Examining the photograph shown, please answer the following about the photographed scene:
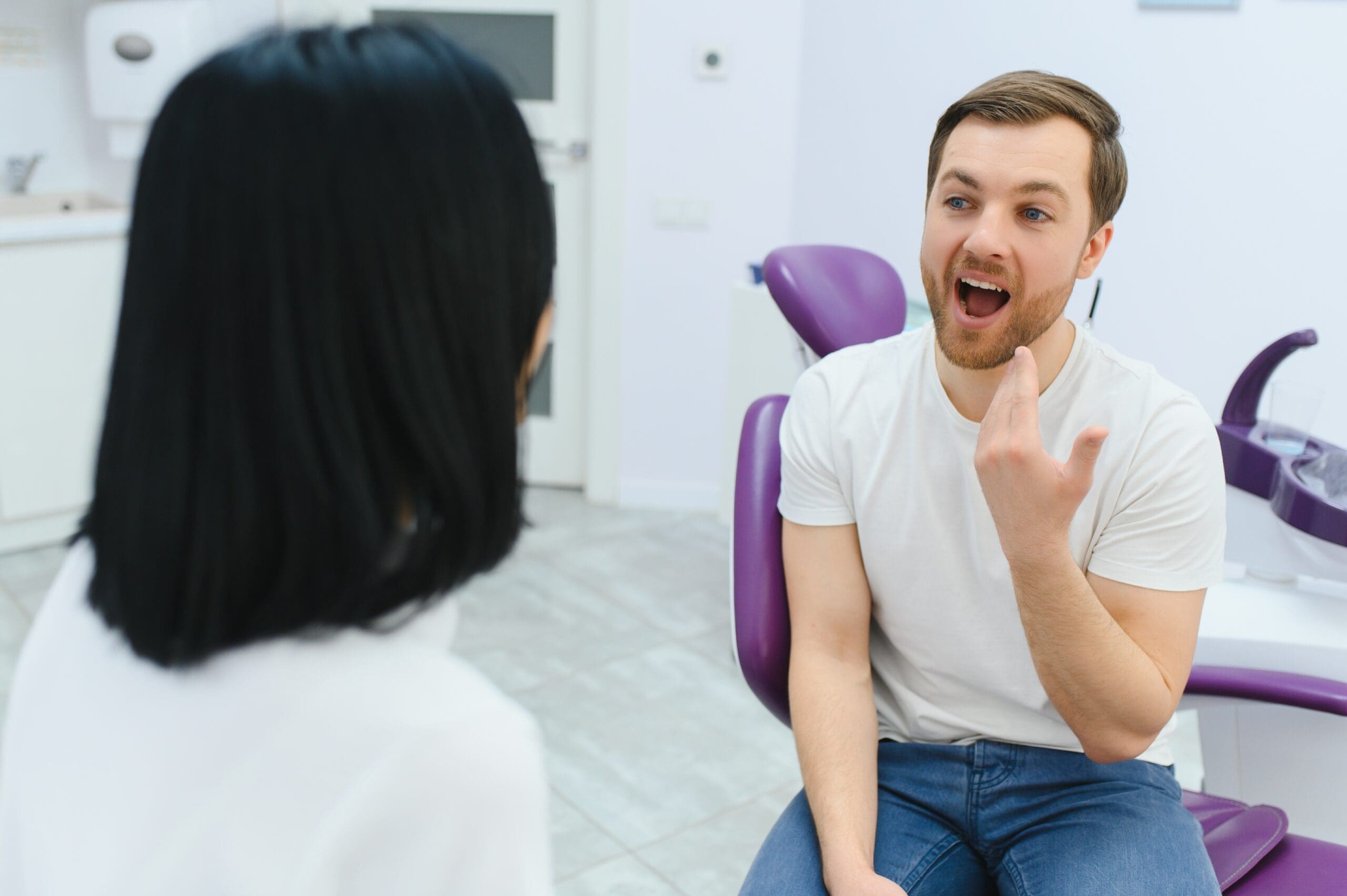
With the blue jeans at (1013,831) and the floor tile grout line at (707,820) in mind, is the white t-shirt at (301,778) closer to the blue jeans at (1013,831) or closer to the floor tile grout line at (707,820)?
the blue jeans at (1013,831)

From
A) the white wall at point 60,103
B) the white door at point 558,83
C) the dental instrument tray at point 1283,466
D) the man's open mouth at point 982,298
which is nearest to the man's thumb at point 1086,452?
the man's open mouth at point 982,298

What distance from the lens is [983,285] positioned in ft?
4.48

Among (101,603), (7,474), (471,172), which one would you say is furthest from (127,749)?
→ (7,474)

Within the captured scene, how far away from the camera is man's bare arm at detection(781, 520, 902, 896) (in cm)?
130

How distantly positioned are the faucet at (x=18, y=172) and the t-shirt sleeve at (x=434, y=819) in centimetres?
347

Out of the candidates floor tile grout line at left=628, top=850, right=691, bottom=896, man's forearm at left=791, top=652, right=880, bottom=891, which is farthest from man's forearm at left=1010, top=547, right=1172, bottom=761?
floor tile grout line at left=628, top=850, right=691, bottom=896

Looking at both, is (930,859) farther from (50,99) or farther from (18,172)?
(50,99)

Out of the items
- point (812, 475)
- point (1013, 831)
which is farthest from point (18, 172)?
point (1013, 831)

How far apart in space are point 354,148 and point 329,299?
74 mm

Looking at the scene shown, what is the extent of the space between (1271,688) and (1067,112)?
702 millimetres

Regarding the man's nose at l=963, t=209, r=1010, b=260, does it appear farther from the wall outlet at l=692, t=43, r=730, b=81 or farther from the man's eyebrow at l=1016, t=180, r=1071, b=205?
the wall outlet at l=692, t=43, r=730, b=81

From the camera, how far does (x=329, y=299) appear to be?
0.58 meters

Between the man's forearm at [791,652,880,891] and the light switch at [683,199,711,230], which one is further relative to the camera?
the light switch at [683,199,711,230]

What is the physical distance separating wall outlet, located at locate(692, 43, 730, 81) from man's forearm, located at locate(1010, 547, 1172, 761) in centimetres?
247
